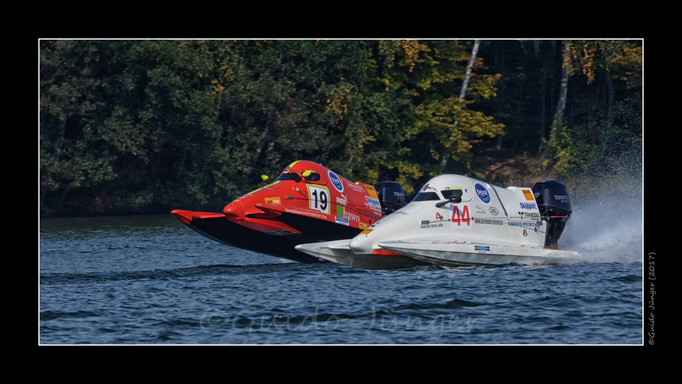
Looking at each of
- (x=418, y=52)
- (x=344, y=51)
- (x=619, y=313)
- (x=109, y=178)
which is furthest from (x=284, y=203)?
(x=418, y=52)

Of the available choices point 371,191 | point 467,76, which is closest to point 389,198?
point 371,191

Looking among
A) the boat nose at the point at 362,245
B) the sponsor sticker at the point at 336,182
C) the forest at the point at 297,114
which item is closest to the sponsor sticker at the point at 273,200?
the sponsor sticker at the point at 336,182

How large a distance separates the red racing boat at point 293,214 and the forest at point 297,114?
14.7 meters

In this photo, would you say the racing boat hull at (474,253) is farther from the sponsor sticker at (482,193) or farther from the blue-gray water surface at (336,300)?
the sponsor sticker at (482,193)

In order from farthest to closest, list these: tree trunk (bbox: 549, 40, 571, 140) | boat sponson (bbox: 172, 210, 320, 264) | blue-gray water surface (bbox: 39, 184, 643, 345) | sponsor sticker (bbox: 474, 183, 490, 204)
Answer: tree trunk (bbox: 549, 40, 571, 140), boat sponson (bbox: 172, 210, 320, 264), sponsor sticker (bbox: 474, 183, 490, 204), blue-gray water surface (bbox: 39, 184, 643, 345)

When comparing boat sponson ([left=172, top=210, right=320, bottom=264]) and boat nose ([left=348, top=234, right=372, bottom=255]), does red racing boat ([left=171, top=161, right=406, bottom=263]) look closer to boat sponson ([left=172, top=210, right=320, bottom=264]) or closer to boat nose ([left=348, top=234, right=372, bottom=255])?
boat sponson ([left=172, top=210, right=320, bottom=264])

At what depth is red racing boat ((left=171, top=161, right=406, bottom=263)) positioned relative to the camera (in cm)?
1752

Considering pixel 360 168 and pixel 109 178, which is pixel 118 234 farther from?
pixel 360 168

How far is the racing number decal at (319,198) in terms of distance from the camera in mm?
17906

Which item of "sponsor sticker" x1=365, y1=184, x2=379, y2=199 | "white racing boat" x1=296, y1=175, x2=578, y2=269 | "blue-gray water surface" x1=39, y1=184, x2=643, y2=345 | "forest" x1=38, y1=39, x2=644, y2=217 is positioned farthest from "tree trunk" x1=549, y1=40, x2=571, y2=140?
"white racing boat" x1=296, y1=175, x2=578, y2=269

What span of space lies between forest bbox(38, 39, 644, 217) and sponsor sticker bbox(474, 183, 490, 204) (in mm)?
17742

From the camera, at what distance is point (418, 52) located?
37281mm

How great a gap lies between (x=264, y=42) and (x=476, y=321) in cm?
2545

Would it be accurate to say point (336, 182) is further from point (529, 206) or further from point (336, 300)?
point (336, 300)
